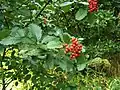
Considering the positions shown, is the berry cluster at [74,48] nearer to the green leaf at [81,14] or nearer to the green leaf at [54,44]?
the green leaf at [54,44]

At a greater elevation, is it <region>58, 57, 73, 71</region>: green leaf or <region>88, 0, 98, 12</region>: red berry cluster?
<region>88, 0, 98, 12</region>: red berry cluster

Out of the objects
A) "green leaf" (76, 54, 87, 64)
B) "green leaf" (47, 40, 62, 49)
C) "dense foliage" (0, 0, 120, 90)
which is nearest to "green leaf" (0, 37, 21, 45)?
"dense foliage" (0, 0, 120, 90)

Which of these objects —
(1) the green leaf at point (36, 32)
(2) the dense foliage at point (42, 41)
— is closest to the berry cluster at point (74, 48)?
(2) the dense foliage at point (42, 41)

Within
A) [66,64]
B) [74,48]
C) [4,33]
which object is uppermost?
[4,33]

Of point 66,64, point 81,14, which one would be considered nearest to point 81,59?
point 66,64

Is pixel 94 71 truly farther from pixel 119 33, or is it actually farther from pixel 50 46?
pixel 50 46

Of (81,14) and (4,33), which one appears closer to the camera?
(4,33)

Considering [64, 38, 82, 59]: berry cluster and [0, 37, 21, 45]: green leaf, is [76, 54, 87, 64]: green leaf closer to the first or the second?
[64, 38, 82, 59]: berry cluster

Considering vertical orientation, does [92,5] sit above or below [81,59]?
above

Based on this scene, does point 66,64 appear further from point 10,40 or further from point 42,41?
point 10,40

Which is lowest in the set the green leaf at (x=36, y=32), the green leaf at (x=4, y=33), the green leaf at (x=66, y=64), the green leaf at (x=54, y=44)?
the green leaf at (x=66, y=64)

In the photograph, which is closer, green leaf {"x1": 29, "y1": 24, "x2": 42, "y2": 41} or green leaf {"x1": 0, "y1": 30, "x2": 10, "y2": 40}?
green leaf {"x1": 0, "y1": 30, "x2": 10, "y2": 40}

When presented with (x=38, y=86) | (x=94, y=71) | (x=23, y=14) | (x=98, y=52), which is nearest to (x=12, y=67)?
(x=38, y=86)

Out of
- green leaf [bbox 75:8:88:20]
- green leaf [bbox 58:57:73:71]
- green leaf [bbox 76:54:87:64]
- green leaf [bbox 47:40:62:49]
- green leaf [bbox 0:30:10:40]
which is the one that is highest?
green leaf [bbox 0:30:10:40]
